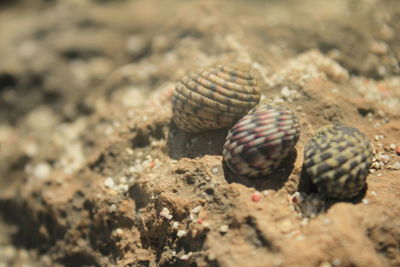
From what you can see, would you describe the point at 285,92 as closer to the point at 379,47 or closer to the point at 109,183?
the point at 379,47

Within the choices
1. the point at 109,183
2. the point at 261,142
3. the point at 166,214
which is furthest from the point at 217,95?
the point at 109,183

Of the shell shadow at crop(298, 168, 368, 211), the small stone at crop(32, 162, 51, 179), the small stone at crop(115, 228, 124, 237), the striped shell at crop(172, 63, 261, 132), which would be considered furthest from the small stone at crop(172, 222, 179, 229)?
the small stone at crop(32, 162, 51, 179)

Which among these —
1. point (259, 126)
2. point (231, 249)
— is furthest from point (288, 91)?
point (231, 249)

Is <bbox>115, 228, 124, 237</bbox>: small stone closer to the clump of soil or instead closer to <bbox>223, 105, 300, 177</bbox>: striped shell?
the clump of soil

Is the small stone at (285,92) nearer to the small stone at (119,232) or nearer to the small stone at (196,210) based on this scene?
the small stone at (196,210)

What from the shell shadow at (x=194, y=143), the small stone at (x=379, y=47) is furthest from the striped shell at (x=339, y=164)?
the small stone at (x=379, y=47)

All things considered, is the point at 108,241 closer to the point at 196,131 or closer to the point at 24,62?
the point at 196,131
